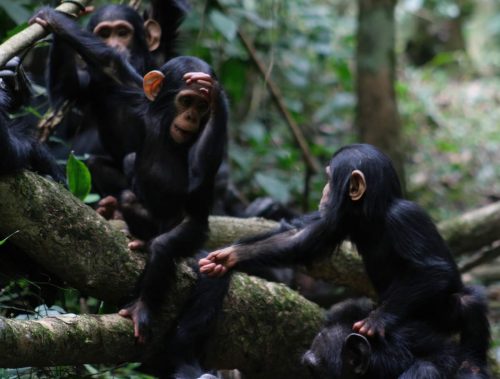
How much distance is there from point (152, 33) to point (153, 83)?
166 centimetres

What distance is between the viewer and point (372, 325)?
4848 mm

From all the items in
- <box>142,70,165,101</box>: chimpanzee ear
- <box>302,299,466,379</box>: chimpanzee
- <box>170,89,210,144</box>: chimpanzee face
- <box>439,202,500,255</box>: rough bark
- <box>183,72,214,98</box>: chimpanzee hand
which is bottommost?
<box>439,202,500,255</box>: rough bark

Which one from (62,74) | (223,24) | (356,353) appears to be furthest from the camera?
(223,24)

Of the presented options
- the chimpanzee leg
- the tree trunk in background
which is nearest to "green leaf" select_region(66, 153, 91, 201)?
the chimpanzee leg

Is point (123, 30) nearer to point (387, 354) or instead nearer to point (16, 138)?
point (16, 138)

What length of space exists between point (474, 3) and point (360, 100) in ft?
25.7

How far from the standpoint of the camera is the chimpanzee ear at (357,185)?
514 centimetres

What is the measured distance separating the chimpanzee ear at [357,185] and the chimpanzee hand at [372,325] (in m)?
0.77

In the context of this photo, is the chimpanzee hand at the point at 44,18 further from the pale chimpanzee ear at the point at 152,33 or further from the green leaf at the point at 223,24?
the green leaf at the point at 223,24

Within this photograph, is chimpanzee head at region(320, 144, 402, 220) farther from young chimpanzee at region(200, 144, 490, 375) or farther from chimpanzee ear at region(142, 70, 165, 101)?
chimpanzee ear at region(142, 70, 165, 101)

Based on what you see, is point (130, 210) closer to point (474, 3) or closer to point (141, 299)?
point (141, 299)

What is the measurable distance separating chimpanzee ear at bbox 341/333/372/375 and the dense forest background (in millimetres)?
3026

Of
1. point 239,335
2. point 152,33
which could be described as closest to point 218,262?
point 239,335

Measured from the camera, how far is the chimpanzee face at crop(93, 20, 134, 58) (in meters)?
6.29
